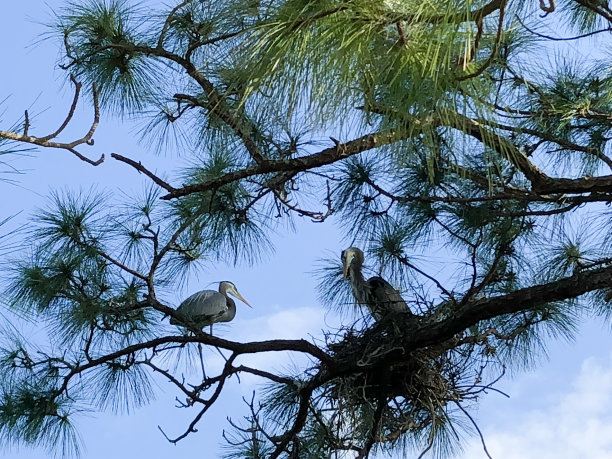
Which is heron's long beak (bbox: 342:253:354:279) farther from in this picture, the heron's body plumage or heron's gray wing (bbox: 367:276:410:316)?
the heron's body plumage

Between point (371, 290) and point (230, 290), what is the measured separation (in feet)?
3.89

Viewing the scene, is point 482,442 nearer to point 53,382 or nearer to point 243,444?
point 243,444

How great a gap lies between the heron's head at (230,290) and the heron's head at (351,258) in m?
0.85

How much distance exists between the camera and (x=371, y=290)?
2729mm

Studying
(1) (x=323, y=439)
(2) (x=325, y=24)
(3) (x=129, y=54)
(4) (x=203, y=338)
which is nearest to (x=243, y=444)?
(1) (x=323, y=439)

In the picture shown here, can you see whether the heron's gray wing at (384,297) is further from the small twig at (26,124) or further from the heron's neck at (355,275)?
the small twig at (26,124)

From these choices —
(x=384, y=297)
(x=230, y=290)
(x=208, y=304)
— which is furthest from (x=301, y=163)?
(x=230, y=290)

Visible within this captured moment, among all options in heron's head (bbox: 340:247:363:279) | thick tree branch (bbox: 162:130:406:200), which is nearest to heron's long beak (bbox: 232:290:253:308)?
heron's head (bbox: 340:247:363:279)

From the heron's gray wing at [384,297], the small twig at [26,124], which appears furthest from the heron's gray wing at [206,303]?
the small twig at [26,124]

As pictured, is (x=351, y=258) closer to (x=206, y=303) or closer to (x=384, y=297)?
(x=384, y=297)

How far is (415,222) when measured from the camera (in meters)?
2.62

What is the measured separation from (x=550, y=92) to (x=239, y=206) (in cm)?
79

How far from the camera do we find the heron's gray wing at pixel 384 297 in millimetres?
2533

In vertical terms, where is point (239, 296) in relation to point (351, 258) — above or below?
above
